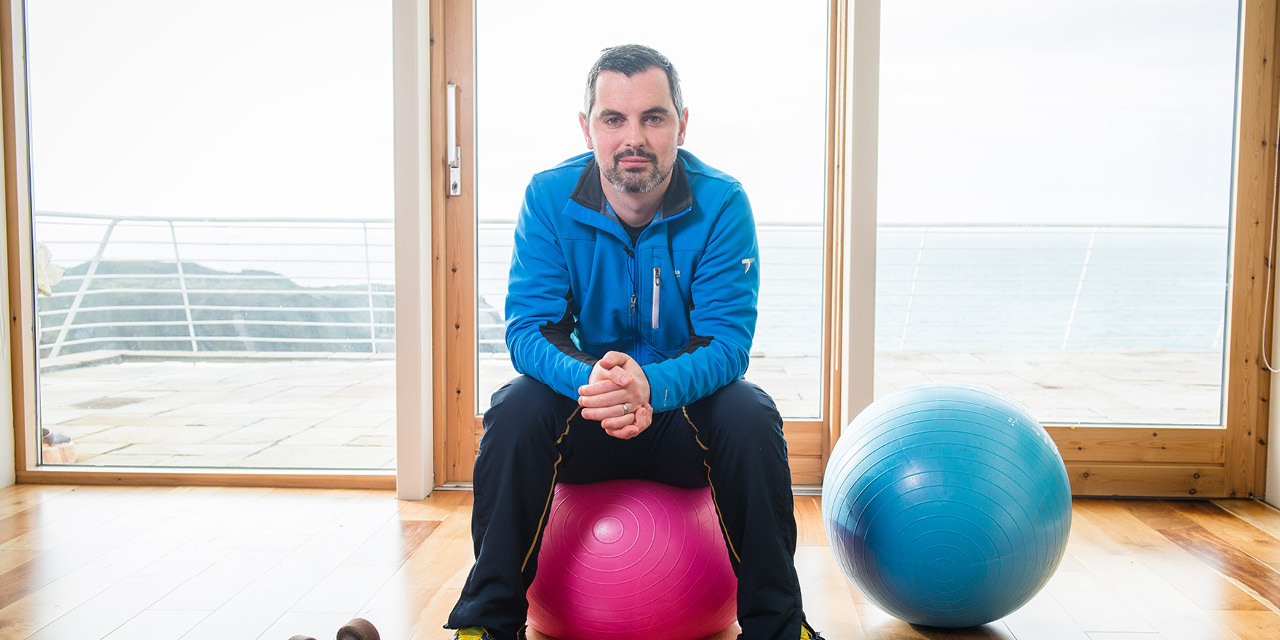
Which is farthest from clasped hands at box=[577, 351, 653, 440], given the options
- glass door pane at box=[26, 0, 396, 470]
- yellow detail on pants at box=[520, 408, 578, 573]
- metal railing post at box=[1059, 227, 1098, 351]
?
metal railing post at box=[1059, 227, 1098, 351]

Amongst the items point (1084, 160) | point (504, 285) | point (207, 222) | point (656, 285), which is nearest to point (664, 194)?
point (656, 285)

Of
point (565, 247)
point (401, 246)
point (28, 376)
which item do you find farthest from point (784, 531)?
point (28, 376)

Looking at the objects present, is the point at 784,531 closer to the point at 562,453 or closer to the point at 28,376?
the point at 562,453

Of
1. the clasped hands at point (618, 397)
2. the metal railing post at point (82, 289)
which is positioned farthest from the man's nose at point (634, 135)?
the metal railing post at point (82, 289)

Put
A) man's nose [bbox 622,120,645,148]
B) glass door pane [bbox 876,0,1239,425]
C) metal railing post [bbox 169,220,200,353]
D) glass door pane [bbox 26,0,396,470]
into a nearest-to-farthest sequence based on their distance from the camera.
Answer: man's nose [bbox 622,120,645,148], glass door pane [bbox 876,0,1239,425], glass door pane [bbox 26,0,396,470], metal railing post [bbox 169,220,200,353]

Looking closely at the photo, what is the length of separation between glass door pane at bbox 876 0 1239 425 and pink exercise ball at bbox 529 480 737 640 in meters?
1.47

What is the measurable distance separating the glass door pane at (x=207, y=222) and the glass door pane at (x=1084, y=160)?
6.19 ft

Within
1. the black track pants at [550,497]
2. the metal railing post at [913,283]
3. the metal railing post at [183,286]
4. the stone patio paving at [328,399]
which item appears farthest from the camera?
the metal railing post at [183,286]

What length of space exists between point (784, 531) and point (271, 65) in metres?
3.04

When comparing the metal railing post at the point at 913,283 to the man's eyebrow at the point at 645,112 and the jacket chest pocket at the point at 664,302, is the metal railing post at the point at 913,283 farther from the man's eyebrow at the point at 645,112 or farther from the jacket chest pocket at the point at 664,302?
the man's eyebrow at the point at 645,112

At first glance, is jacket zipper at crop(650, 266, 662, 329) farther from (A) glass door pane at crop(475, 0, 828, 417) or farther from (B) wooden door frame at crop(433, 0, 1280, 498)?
(A) glass door pane at crop(475, 0, 828, 417)

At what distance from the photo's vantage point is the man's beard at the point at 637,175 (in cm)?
162

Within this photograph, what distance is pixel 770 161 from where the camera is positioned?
113 inches

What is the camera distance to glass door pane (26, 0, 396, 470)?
2.98 m
